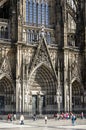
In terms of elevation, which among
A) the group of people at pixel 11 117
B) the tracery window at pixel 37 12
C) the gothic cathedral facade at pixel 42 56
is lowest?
the group of people at pixel 11 117

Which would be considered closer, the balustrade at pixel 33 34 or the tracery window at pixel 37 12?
the balustrade at pixel 33 34

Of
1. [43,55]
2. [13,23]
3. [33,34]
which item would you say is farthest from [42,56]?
[13,23]

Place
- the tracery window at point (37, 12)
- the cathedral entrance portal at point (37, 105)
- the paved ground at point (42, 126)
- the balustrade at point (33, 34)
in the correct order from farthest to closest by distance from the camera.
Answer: the tracery window at point (37, 12), the cathedral entrance portal at point (37, 105), the balustrade at point (33, 34), the paved ground at point (42, 126)

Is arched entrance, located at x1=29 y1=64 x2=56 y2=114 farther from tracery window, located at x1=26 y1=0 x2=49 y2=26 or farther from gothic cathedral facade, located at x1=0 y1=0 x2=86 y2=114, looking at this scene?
tracery window, located at x1=26 y1=0 x2=49 y2=26

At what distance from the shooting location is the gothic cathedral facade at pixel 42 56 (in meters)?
48.9

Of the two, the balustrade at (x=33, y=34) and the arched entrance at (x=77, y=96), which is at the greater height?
the balustrade at (x=33, y=34)

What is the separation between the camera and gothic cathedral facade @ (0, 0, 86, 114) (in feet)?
161

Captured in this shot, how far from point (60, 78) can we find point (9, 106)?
27.5 ft

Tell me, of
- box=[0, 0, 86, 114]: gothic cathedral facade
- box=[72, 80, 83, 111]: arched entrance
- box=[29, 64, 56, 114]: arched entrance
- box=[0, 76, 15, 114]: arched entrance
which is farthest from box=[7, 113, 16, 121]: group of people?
box=[72, 80, 83, 111]: arched entrance

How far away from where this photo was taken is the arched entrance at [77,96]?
54.5 metres

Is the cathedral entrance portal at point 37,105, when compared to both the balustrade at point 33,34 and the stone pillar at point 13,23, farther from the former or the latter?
the stone pillar at point 13,23

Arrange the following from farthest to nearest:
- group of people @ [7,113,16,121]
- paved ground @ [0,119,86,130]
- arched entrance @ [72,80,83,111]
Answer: arched entrance @ [72,80,83,111], group of people @ [7,113,16,121], paved ground @ [0,119,86,130]

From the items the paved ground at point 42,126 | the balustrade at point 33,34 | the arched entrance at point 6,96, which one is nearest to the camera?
the paved ground at point 42,126

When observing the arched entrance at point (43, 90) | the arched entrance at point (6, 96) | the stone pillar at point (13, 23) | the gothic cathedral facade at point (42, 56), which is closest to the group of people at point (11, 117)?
the gothic cathedral facade at point (42, 56)
